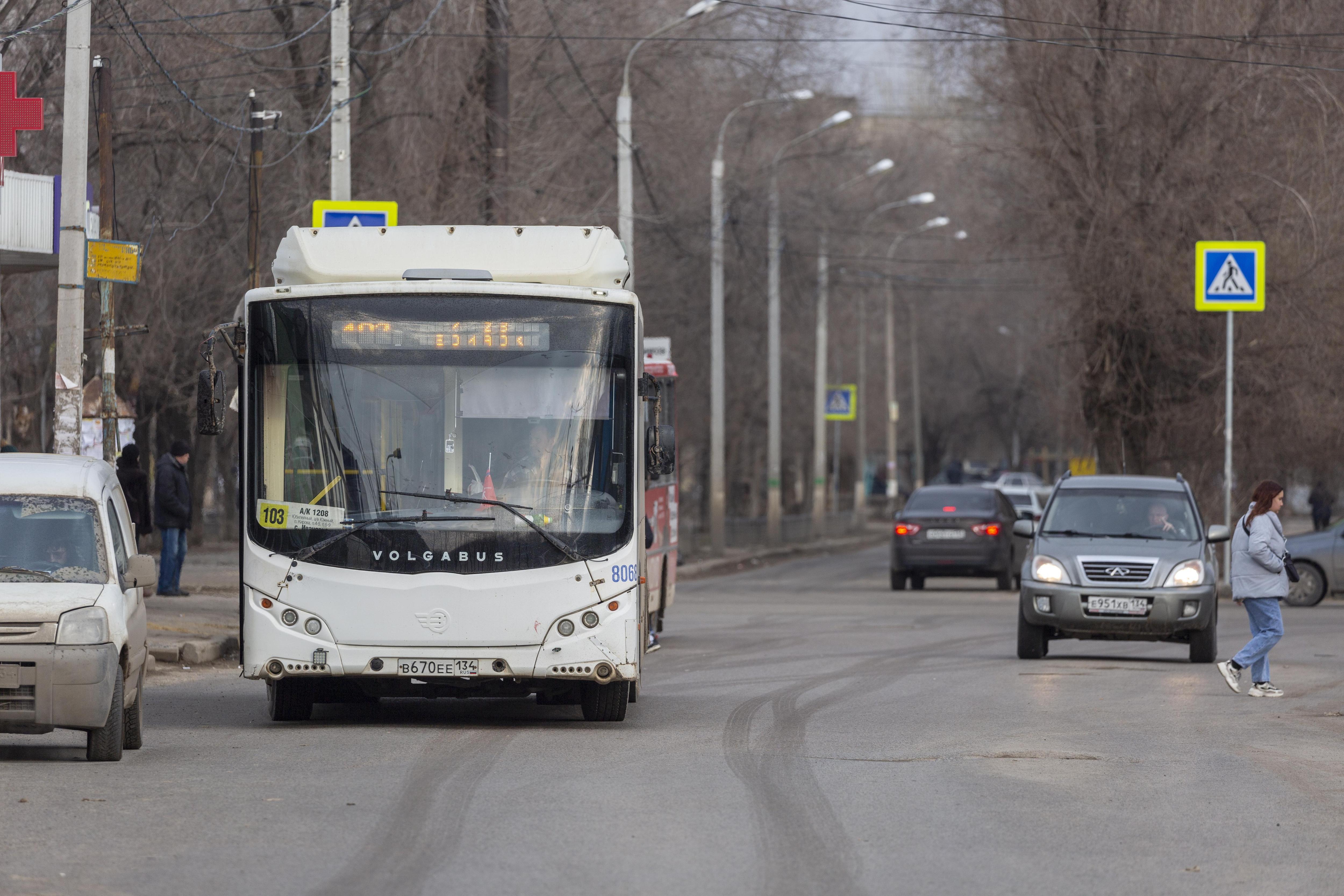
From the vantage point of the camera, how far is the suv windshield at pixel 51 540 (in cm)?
1016

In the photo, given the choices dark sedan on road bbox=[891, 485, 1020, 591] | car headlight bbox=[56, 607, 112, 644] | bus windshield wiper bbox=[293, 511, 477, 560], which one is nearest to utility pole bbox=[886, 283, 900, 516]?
dark sedan on road bbox=[891, 485, 1020, 591]

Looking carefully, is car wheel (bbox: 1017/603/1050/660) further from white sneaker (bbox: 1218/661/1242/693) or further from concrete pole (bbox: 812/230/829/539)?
concrete pole (bbox: 812/230/829/539)

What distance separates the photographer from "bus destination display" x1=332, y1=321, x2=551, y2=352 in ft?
38.0

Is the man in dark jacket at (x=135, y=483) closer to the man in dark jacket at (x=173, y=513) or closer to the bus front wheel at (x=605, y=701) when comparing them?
the man in dark jacket at (x=173, y=513)

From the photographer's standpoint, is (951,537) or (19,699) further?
(951,537)

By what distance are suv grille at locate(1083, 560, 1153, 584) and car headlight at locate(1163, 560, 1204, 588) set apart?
0.61ft

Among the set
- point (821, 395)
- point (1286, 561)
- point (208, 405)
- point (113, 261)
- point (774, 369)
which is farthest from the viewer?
point (821, 395)

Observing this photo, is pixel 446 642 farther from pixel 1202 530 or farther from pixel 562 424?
pixel 1202 530

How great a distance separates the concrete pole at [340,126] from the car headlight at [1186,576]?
931cm

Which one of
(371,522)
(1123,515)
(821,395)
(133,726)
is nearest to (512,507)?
(371,522)

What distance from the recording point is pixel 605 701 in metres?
12.2

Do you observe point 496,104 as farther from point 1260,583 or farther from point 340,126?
point 1260,583

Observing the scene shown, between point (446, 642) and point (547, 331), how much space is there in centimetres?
195

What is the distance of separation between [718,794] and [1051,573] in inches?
342
